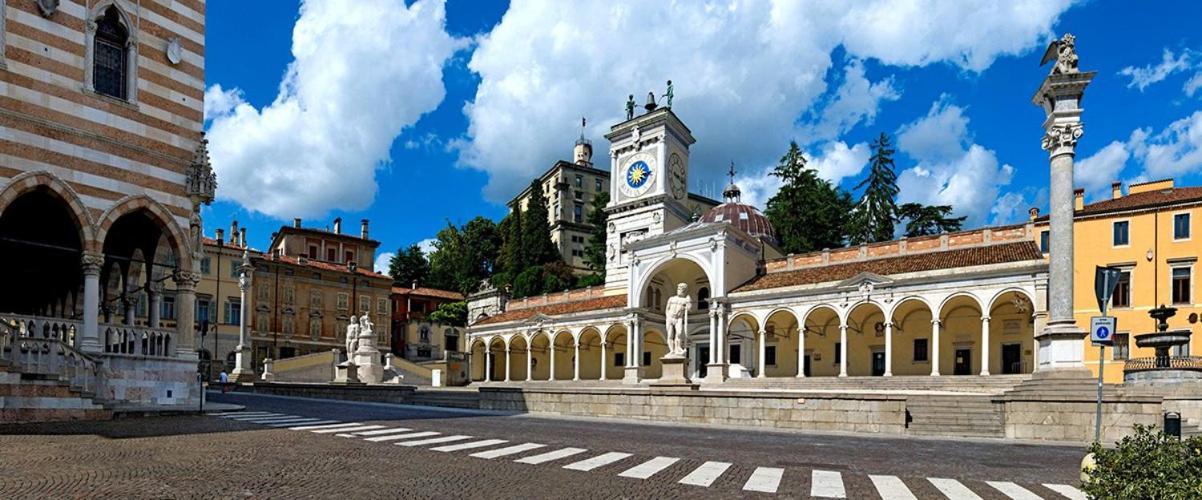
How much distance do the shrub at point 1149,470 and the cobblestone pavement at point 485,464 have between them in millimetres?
3171

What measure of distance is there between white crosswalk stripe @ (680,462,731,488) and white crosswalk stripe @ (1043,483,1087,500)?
422 centimetres

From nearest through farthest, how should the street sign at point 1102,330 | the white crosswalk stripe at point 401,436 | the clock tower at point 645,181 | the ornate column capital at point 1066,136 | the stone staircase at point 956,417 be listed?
the street sign at point 1102,330, the white crosswalk stripe at point 401,436, the stone staircase at point 956,417, the ornate column capital at point 1066,136, the clock tower at point 645,181

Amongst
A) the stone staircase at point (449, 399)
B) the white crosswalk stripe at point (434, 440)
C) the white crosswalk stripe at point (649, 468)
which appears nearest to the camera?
the white crosswalk stripe at point (649, 468)

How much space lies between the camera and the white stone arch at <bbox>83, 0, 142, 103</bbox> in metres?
19.4

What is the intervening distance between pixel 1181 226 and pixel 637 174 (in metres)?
35.6

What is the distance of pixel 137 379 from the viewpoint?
63.7 feet

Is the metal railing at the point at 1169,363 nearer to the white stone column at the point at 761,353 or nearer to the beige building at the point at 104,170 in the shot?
the white stone column at the point at 761,353

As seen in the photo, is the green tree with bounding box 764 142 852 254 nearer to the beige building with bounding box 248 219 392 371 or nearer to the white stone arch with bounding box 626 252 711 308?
the white stone arch with bounding box 626 252 711 308

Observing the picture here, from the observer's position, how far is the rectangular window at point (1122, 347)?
113ft

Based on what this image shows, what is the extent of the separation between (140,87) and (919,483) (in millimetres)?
21188

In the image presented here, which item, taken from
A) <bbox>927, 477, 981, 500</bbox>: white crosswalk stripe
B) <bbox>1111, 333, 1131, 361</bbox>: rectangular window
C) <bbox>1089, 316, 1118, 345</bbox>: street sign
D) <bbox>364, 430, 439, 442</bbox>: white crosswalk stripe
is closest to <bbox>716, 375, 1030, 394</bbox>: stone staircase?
<bbox>1111, 333, 1131, 361</bbox>: rectangular window

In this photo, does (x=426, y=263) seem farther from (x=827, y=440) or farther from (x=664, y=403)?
(x=827, y=440)

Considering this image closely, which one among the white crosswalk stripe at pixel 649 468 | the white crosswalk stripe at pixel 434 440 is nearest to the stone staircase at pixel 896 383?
the white crosswalk stripe at pixel 434 440

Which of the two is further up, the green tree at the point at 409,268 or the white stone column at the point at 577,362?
the green tree at the point at 409,268
